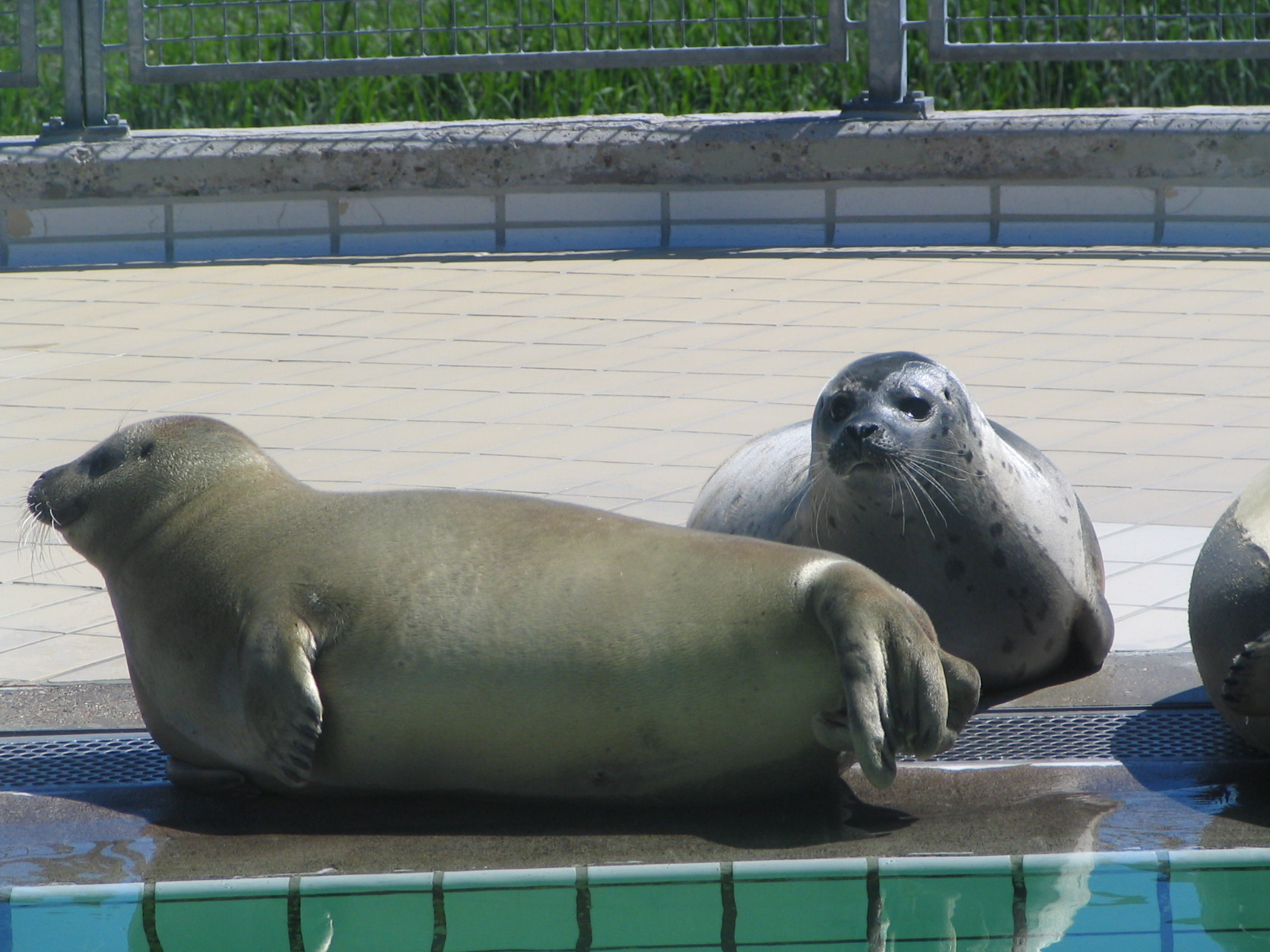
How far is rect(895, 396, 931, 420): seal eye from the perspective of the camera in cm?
337

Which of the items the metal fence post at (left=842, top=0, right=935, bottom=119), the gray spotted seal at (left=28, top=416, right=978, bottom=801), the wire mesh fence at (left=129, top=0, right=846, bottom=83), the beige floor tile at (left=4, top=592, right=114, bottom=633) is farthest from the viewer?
the wire mesh fence at (left=129, top=0, right=846, bottom=83)

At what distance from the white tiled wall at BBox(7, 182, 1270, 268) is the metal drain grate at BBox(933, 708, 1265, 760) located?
5.00 m

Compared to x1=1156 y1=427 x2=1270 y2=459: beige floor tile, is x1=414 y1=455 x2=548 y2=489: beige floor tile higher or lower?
lower

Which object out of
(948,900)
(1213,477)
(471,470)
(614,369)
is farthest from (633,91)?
(948,900)

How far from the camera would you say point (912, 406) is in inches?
133

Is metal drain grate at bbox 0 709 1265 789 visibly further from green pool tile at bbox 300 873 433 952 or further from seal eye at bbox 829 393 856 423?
green pool tile at bbox 300 873 433 952

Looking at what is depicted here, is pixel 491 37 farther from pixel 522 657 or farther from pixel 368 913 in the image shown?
pixel 368 913

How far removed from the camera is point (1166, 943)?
2.42 m

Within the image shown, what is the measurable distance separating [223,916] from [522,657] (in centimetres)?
55

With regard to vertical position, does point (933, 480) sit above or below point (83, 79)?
below

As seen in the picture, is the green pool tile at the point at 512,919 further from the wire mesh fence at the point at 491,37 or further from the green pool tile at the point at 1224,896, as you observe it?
the wire mesh fence at the point at 491,37

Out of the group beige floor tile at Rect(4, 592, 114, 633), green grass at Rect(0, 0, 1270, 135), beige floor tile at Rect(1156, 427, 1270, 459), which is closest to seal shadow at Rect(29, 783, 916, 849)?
beige floor tile at Rect(4, 592, 114, 633)

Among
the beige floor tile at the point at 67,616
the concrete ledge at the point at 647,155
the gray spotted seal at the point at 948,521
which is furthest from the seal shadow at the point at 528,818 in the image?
the concrete ledge at the point at 647,155

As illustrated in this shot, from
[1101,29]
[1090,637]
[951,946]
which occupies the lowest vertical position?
[951,946]
